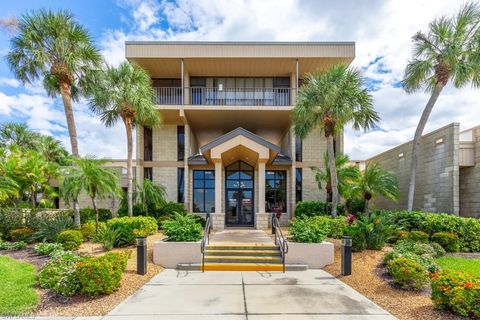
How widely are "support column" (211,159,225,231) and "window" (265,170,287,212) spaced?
5015 mm

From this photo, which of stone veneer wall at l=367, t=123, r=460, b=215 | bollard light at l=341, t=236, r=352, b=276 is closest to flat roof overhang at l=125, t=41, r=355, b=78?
stone veneer wall at l=367, t=123, r=460, b=215

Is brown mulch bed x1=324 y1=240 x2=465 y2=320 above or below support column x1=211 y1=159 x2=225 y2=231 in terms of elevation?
below

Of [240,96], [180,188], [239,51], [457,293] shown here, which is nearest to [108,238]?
[180,188]

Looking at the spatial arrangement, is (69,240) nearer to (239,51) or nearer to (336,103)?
(336,103)

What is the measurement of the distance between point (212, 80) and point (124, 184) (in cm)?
941

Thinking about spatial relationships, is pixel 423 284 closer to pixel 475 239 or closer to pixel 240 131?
pixel 475 239

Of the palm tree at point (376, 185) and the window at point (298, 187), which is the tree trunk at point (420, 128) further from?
the window at point (298, 187)

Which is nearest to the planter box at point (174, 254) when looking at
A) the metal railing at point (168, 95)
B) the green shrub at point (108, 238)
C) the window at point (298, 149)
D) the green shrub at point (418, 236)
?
the green shrub at point (108, 238)

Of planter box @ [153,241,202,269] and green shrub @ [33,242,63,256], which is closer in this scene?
planter box @ [153,241,202,269]

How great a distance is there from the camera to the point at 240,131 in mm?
14961

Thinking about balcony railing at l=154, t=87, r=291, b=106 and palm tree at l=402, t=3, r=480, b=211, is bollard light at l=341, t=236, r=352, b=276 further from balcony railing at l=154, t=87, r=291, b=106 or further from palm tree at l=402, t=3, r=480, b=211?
balcony railing at l=154, t=87, r=291, b=106

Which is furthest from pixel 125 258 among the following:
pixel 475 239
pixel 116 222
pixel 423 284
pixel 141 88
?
pixel 475 239

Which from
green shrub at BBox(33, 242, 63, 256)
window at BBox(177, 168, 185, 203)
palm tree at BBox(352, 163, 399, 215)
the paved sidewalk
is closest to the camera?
the paved sidewalk

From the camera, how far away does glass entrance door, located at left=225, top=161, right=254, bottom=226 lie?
18.7 meters
